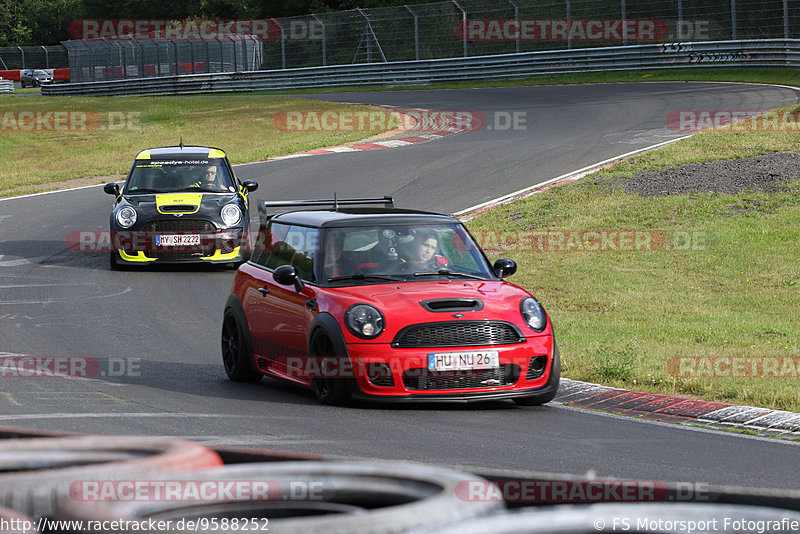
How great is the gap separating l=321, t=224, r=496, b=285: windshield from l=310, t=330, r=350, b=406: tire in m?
0.60

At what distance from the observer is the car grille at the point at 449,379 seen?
8344mm

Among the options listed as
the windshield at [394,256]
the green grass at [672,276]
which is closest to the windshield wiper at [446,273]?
the windshield at [394,256]

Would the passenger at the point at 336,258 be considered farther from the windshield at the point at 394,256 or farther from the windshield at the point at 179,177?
the windshield at the point at 179,177

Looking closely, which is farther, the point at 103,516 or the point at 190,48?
the point at 190,48

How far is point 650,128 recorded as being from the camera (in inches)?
1121

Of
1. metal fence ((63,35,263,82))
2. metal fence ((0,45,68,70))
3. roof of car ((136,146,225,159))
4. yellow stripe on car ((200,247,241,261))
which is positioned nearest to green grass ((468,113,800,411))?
yellow stripe on car ((200,247,241,261))

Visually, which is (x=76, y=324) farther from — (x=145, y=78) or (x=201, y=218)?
(x=145, y=78)

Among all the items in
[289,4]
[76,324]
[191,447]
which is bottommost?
[76,324]

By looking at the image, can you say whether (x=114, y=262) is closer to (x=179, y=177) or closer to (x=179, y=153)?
(x=179, y=177)

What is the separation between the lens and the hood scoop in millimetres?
8469

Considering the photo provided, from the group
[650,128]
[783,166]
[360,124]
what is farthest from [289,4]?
[783,166]

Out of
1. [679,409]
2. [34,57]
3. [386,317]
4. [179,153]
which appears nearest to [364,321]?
[386,317]

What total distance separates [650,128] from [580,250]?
11.8 metres

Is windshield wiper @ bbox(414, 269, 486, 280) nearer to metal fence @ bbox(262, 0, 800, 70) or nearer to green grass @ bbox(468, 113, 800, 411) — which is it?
green grass @ bbox(468, 113, 800, 411)
